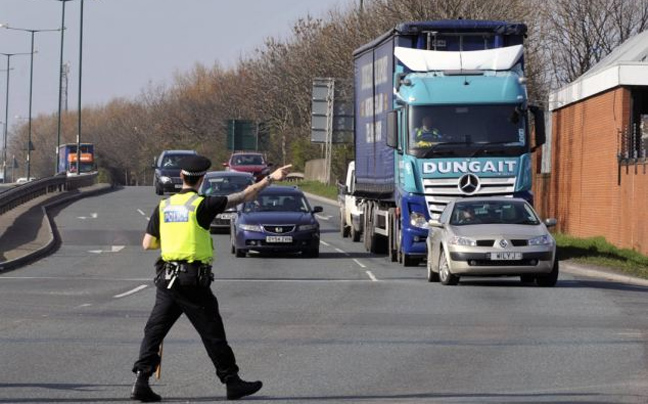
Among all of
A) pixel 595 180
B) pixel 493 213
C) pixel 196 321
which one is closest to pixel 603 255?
pixel 595 180

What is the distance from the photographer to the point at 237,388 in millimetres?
11039

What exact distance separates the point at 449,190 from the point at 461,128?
1171mm

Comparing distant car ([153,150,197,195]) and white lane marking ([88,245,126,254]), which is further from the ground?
distant car ([153,150,197,195])

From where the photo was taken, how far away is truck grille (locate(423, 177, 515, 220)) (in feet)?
92.5

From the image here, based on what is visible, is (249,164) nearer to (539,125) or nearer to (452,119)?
(452,119)

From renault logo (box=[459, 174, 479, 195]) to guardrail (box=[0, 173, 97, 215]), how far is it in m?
18.5

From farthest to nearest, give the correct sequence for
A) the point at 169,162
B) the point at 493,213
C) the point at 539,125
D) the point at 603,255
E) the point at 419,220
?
the point at 169,162 → the point at 603,255 → the point at 419,220 → the point at 539,125 → the point at 493,213

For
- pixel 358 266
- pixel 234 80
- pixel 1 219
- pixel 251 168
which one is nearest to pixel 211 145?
pixel 234 80

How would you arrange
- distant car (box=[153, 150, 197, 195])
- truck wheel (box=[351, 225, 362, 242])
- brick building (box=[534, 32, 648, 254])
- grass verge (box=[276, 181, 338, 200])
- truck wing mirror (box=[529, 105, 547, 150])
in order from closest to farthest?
truck wing mirror (box=[529, 105, 547, 150])
brick building (box=[534, 32, 648, 254])
truck wheel (box=[351, 225, 362, 242])
distant car (box=[153, 150, 197, 195])
grass verge (box=[276, 181, 338, 200])

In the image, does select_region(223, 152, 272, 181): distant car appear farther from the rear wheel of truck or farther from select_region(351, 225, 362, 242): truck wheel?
the rear wheel of truck

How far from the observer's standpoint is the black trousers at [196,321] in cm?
1109

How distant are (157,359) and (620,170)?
2630 cm

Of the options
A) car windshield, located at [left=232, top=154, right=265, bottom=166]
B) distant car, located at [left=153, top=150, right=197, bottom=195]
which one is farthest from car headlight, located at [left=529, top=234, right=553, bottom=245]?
car windshield, located at [left=232, top=154, right=265, bottom=166]

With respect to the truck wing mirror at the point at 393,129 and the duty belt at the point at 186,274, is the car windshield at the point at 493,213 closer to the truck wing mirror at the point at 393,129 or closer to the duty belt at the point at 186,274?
the truck wing mirror at the point at 393,129
